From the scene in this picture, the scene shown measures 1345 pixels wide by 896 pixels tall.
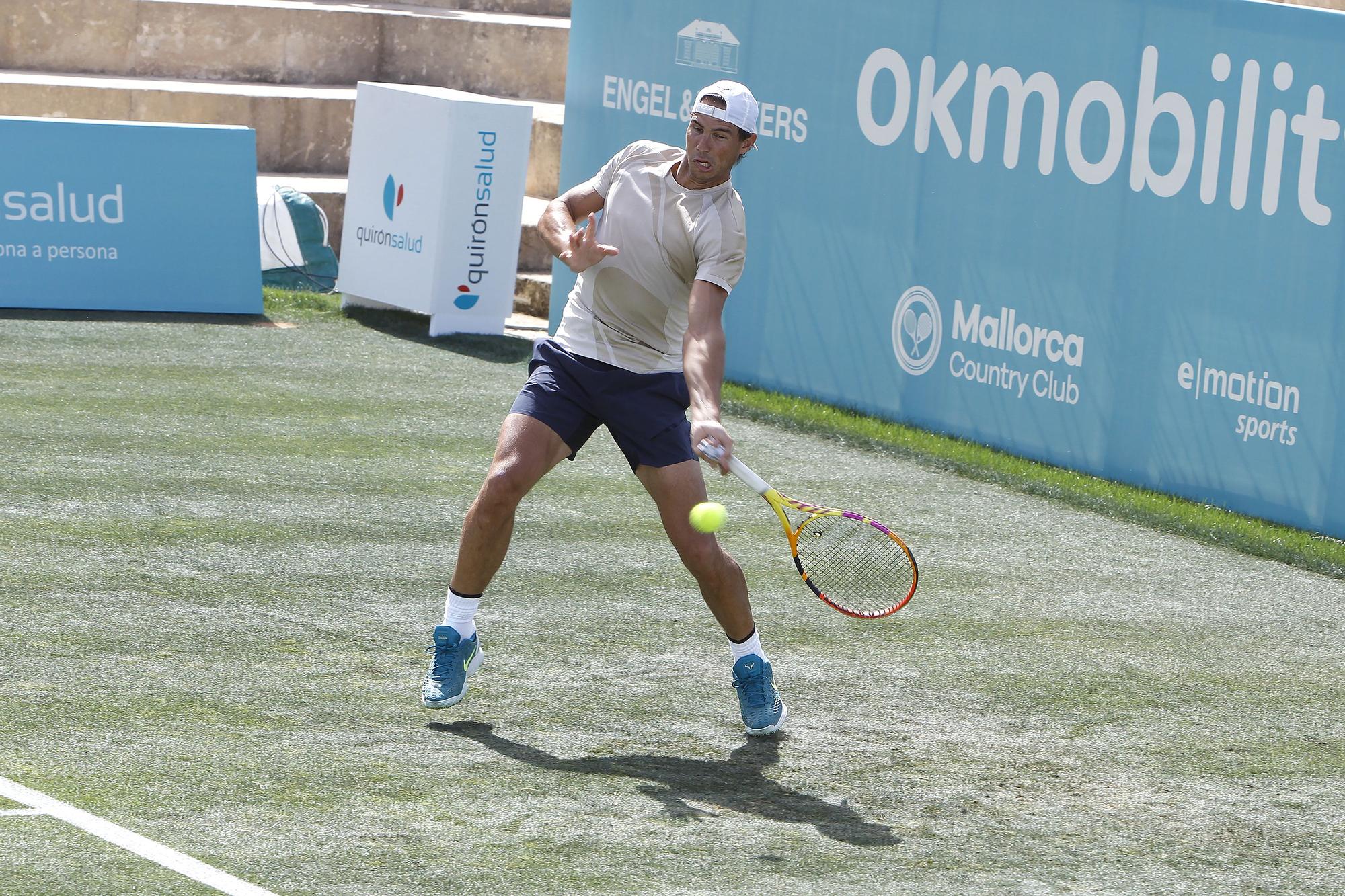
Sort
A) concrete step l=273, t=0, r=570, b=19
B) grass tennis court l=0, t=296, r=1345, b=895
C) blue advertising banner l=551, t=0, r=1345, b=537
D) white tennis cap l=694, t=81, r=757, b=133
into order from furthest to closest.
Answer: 1. concrete step l=273, t=0, r=570, b=19
2. blue advertising banner l=551, t=0, r=1345, b=537
3. white tennis cap l=694, t=81, r=757, b=133
4. grass tennis court l=0, t=296, r=1345, b=895

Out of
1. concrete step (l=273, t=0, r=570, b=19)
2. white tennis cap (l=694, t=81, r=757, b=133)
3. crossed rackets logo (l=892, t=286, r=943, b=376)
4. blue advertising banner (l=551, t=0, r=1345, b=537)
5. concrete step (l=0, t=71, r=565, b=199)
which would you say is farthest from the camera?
concrete step (l=273, t=0, r=570, b=19)

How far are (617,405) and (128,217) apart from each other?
761 centimetres

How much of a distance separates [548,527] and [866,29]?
4.43 metres

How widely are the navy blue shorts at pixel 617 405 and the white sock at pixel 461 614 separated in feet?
A: 1.84

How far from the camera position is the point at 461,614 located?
599cm

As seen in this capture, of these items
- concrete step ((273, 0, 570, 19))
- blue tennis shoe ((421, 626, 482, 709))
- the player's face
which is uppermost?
concrete step ((273, 0, 570, 19))

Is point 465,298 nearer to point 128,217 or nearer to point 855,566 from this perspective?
point 128,217

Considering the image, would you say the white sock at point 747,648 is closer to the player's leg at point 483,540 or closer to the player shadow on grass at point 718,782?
the player shadow on grass at point 718,782

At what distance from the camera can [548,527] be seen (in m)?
8.52

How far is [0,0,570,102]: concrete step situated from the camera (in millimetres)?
18297

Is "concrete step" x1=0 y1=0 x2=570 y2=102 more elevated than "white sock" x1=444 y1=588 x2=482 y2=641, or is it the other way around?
"concrete step" x1=0 y1=0 x2=570 y2=102

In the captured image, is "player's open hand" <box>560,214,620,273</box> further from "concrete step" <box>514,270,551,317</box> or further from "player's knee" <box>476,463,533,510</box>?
"concrete step" <box>514,270,551,317</box>

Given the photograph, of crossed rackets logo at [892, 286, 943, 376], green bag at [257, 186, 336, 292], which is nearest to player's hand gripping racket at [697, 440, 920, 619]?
crossed rackets logo at [892, 286, 943, 376]

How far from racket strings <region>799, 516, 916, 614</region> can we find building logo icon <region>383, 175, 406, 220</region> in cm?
784
